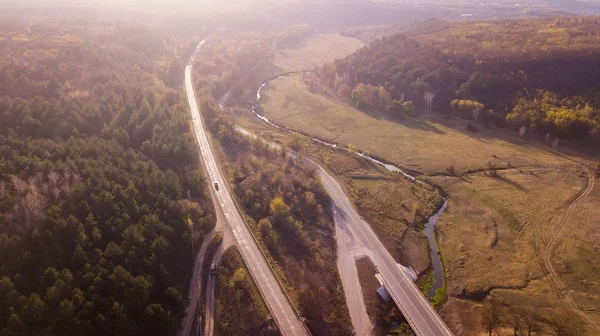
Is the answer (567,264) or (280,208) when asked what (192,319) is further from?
(567,264)

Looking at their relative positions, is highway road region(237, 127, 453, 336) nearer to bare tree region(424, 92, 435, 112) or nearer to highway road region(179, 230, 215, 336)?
highway road region(179, 230, 215, 336)

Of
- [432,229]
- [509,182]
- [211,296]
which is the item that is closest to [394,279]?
[432,229]

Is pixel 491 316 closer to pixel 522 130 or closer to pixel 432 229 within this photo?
pixel 432 229

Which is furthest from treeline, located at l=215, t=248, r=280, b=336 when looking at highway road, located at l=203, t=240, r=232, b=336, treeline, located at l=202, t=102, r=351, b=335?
treeline, located at l=202, t=102, r=351, b=335

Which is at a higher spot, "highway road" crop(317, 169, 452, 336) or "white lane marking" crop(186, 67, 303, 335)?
"white lane marking" crop(186, 67, 303, 335)

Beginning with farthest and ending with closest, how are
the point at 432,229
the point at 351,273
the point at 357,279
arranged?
the point at 432,229 → the point at 351,273 → the point at 357,279

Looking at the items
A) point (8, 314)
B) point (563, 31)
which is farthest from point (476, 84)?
point (8, 314)
